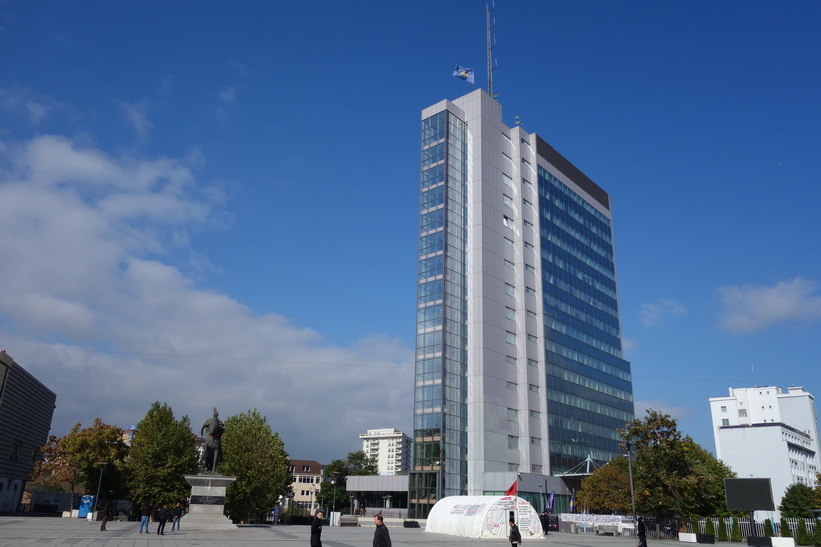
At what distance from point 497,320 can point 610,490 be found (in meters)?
26.0

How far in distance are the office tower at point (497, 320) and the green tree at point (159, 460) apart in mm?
31325

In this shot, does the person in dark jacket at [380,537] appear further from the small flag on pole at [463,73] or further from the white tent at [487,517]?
the small flag on pole at [463,73]

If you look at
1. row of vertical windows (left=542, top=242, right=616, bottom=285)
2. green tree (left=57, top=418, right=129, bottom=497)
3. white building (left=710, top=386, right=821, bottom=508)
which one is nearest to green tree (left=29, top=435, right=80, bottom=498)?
green tree (left=57, top=418, right=129, bottom=497)

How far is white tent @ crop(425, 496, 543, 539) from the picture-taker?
131 ft

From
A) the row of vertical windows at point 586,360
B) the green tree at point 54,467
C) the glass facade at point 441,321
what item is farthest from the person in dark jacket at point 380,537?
the row of vertical windows at point 586,360

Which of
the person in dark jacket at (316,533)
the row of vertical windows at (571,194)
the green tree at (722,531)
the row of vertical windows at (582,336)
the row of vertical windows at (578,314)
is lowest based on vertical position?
the green tree at (722,531)

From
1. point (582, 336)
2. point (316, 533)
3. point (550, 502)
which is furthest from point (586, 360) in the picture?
point (316, 533)

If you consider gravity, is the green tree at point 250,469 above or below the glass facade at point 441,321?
below

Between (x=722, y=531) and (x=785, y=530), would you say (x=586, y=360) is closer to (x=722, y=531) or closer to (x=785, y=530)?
(x=722, y=531)

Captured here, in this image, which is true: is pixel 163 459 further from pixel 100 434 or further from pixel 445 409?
pixel 445 409

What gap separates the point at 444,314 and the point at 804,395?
111m

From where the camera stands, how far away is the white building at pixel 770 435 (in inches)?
4683

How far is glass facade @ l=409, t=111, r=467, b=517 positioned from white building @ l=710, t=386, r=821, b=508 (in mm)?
75961

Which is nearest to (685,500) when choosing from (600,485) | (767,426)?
(600,485)
